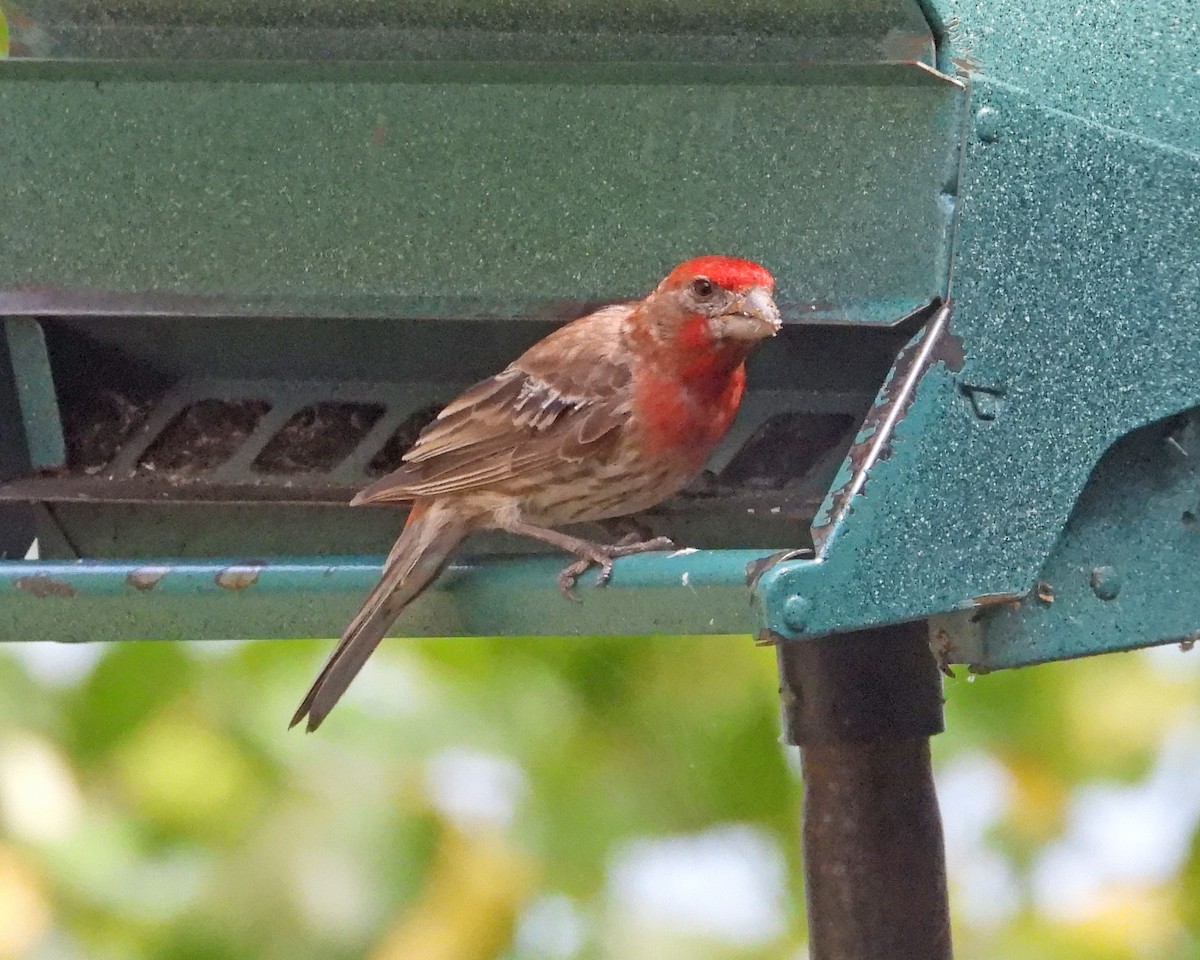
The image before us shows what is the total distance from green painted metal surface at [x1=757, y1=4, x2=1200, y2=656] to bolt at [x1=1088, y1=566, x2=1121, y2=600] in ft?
0.29

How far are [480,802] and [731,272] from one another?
174 centimetres

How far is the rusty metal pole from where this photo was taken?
3.54 meters

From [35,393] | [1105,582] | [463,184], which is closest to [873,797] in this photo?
[1105,582]

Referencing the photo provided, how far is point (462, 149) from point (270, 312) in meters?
0.48

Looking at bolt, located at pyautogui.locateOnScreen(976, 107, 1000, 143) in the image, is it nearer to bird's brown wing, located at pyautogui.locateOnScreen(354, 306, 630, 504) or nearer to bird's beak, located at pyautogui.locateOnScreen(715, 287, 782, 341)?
bird's beak, located at pyautogui.locateOnScreen(715, 287, 782, 341)

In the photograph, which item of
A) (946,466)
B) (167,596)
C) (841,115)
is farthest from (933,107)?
(167,596)

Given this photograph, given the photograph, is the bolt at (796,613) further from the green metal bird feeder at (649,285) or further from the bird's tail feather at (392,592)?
the bird's tail feather at (392,592)

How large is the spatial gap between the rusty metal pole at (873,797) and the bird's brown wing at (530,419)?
624mm

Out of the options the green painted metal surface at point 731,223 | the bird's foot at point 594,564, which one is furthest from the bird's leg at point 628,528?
the bird's foot at point 594,564

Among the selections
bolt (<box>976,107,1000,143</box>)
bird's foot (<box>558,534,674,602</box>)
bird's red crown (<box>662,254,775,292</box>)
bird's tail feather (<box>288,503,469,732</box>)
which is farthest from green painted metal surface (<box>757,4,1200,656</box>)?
bird's tail feather (<box>288,503,469,732</box>)

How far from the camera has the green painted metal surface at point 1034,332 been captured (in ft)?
9.71

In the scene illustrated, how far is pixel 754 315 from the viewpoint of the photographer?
336 centimetres

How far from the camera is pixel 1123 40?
11.4 ft

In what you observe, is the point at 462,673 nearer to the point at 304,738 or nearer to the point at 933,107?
the point at 304,738
